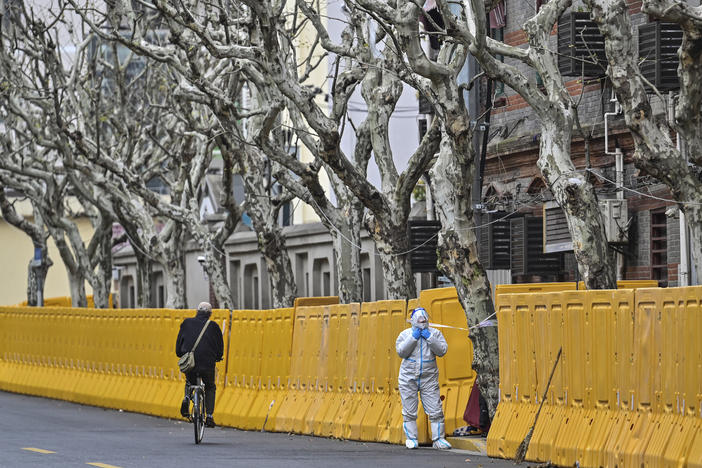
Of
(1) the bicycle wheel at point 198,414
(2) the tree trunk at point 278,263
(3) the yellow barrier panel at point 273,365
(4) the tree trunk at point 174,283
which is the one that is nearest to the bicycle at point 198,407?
(1) the bicycle wheel at point 198,414

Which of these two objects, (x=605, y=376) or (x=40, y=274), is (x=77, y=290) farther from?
(x=605, y=376)

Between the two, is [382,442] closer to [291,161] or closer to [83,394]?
[291,161]

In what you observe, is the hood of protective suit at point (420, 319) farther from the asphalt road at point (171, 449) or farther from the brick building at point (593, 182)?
the brick building at point (593, 182)

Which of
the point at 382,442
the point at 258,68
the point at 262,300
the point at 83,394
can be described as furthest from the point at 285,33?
the point at 262,300

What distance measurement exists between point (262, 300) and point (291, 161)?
2519 centimetres

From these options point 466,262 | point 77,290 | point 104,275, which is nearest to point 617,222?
point 466,262

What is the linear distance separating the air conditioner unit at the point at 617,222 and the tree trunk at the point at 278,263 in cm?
545

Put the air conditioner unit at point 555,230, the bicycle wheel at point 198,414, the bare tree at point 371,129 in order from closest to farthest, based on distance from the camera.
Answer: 1. the bicycle wheel at point 198,414
2. the bare tree at point 371,129
3. the air conditioner unit at point 555,230

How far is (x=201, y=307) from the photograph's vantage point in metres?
19.8

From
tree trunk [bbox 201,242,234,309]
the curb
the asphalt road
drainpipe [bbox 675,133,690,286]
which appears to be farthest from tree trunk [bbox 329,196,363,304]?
the curb

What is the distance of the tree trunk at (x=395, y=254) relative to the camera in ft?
68.8

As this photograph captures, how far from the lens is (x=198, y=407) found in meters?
18.7

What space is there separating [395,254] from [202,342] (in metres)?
3.14

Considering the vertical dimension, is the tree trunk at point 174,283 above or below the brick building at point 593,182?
below
